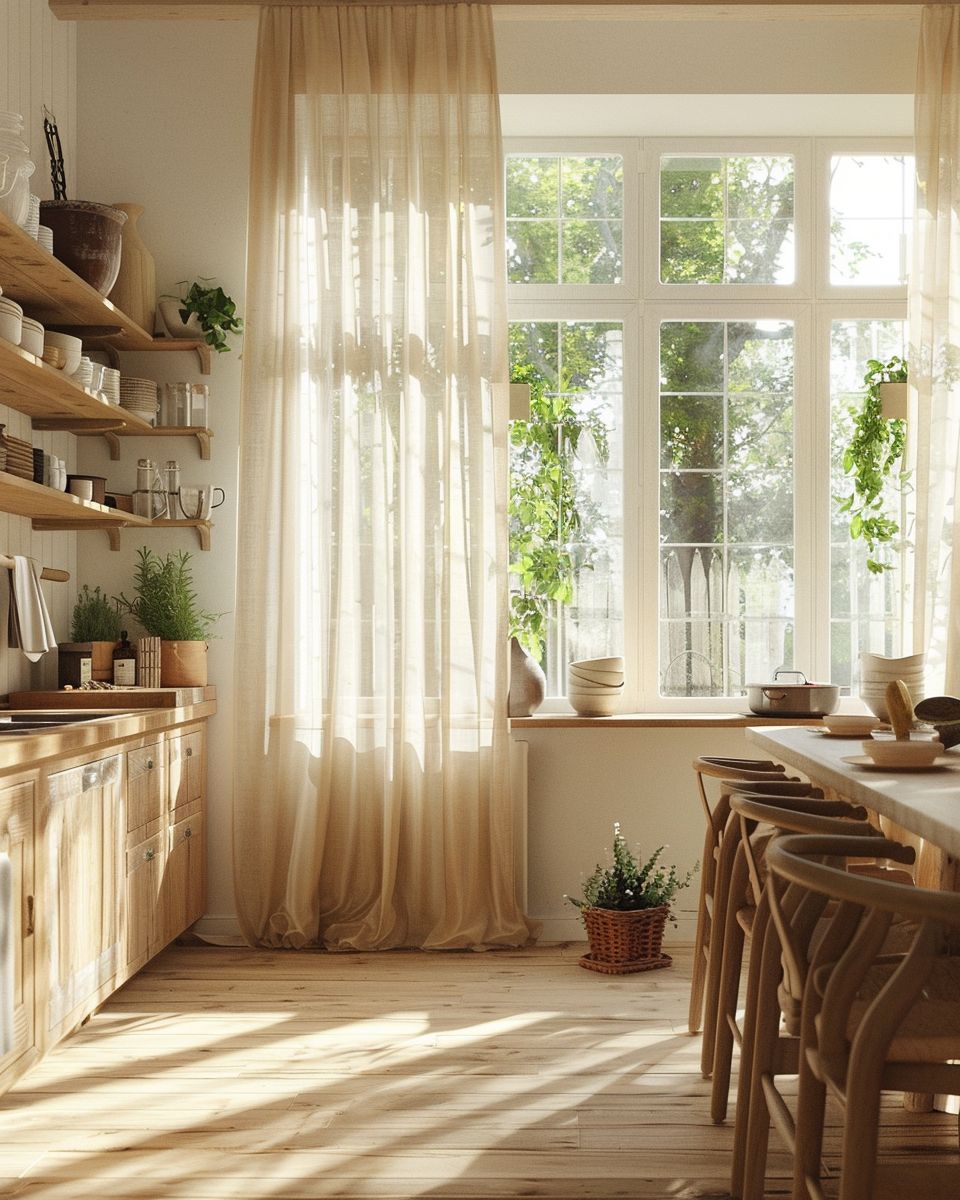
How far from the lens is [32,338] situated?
364 cm

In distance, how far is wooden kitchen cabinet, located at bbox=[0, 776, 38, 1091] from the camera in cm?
293

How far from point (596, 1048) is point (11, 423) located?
9.30 feet

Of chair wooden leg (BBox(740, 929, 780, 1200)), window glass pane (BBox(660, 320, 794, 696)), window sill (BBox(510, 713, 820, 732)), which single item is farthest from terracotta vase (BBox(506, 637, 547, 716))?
chair wooden leg (BBox(740, 929, 780, 1200))

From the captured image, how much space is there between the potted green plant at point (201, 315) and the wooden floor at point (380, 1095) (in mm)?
2390

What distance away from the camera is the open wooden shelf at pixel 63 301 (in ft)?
11.6

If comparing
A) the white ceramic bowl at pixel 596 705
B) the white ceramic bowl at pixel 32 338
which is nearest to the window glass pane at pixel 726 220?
the white ceramic bowl at pixel 596 705

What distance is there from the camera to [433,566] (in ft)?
14.9

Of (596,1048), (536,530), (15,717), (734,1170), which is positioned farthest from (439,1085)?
(536,530)

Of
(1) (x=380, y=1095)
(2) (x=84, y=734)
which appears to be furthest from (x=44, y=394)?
(1) (x=380, y=1095)

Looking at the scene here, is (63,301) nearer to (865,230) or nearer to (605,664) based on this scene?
(605,664)

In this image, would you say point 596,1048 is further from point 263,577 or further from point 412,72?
point 412,72

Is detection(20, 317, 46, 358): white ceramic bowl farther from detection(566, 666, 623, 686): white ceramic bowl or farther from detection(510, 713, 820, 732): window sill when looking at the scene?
detection(566, 666, 623, 686): white ceramic bowl

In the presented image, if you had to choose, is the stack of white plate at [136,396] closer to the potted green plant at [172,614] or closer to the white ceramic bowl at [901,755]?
the potted green plant at [172,614]

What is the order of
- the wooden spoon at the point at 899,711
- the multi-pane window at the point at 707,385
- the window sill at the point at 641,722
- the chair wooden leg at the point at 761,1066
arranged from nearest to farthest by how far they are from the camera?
the chair wooden leg at the point at 761,1066, the wooden spoon at the point at 899,711, the window sill at the point at 641,722, the multi-pane window at the point at 707,385
